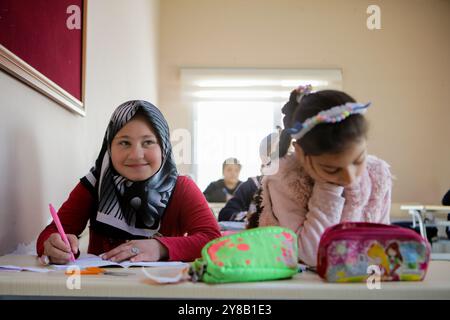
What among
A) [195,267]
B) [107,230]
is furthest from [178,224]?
[195,267]

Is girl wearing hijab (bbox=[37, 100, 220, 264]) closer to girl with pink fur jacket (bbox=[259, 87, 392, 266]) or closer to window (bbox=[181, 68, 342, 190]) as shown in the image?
girl with pink fur jacket (bbox=[259, 87, 392, 266])

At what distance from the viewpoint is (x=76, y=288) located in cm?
71

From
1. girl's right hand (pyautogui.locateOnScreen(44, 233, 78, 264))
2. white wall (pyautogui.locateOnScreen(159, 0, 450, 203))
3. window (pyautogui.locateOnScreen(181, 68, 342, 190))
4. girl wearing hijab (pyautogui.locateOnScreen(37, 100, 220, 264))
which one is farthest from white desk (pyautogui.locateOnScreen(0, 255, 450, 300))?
white wall (pyautogui.locateOnScreen(159, 0, 450, 203))

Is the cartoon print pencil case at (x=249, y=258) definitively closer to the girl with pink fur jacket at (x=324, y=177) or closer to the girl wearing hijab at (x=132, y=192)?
the girl with pink fur jacket at (x=324, y=177)

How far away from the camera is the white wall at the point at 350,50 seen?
5523mm

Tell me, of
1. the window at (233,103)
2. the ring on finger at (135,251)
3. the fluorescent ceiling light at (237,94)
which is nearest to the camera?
the ring on finger at (135,251)

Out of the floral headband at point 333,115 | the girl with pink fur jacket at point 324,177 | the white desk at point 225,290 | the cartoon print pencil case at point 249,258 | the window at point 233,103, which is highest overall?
the window at point 233,103

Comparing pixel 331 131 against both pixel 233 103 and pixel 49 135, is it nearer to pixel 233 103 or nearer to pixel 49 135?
pixel 49 135

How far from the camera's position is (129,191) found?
3.98ft

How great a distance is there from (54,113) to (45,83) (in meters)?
0.16

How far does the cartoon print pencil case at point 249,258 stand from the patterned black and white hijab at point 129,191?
0.49 m

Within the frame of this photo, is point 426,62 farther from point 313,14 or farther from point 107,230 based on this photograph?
point 107,230

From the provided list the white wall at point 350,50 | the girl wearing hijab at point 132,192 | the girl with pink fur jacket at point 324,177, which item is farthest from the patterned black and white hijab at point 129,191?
the white wall at point 350,50

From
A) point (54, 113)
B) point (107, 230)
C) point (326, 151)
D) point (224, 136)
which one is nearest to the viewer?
point (326, 151)
